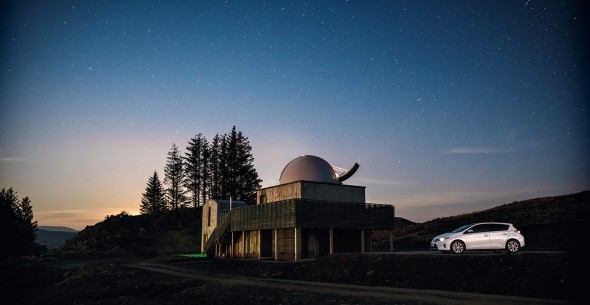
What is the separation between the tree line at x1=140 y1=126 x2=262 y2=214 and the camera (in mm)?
79250

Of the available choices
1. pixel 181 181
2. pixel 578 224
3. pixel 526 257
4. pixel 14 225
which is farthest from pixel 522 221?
pixel 14 225

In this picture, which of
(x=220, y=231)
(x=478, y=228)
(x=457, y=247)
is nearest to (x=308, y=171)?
(x=220, y=231)

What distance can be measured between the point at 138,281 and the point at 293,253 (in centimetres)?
1368

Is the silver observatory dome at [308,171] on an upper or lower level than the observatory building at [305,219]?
upper

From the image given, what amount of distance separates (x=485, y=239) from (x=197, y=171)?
74513 mm

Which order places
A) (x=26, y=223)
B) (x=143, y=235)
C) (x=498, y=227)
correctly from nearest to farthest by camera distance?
(x=498, y=227) < (x=143, y=235) < (x=26, y=223)

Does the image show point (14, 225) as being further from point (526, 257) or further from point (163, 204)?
point (526, 257)

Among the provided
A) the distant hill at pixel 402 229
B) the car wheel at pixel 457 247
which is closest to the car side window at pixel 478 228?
the car wheel at pixel 457 247

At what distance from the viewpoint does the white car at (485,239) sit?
77.9 feet

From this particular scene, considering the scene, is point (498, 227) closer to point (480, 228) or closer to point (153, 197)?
point (480, 228)

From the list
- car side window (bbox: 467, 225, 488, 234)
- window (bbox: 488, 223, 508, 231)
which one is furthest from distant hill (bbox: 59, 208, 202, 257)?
window (bbox: 488, 223, 508, 231)

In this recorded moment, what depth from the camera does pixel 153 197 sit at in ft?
325

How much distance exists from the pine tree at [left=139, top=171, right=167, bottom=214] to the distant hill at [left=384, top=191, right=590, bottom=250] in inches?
2186

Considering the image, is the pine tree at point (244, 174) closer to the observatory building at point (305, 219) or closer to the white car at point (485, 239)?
the observatory building at point (305, 219)
